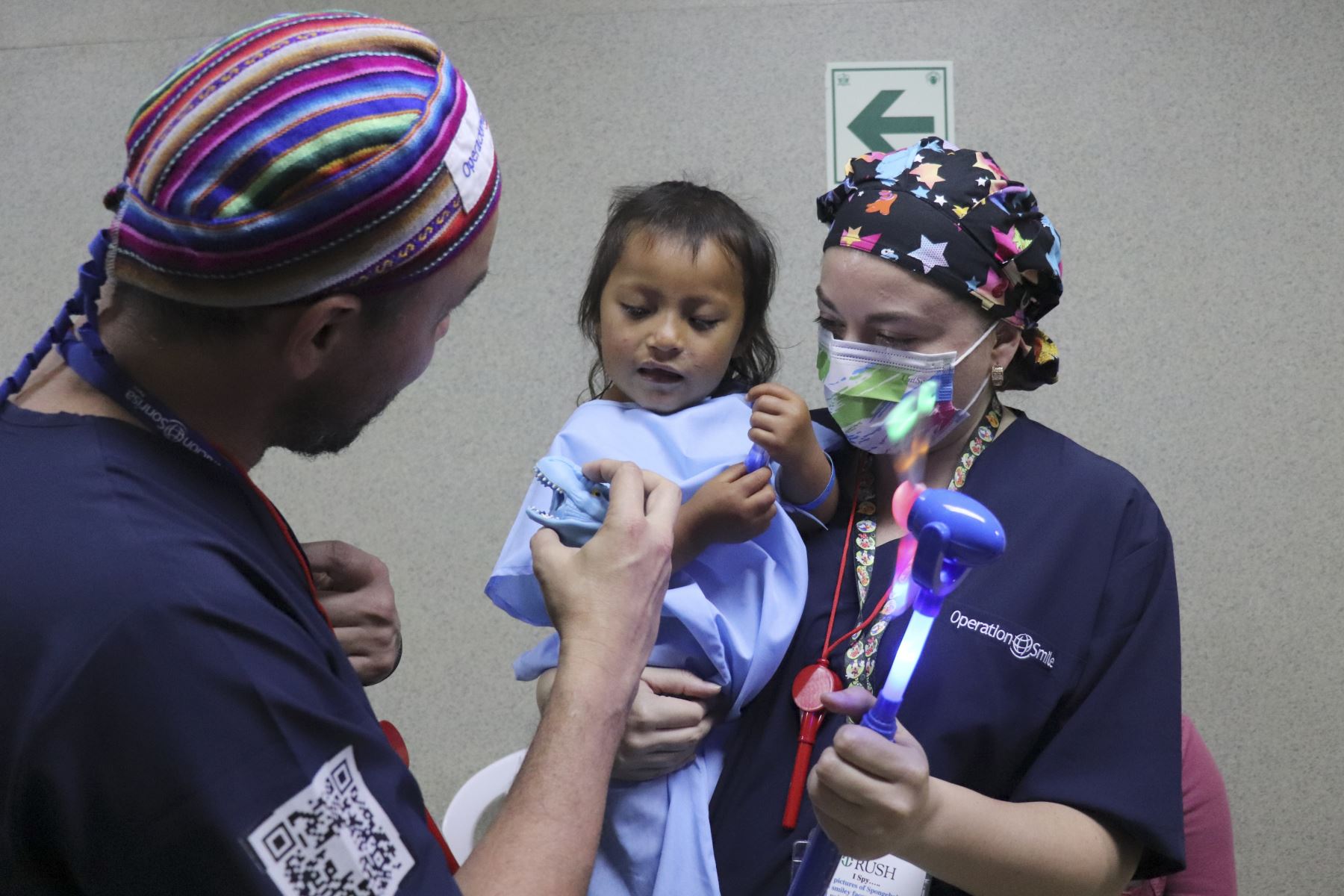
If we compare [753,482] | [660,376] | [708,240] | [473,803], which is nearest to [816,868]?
[753,482]

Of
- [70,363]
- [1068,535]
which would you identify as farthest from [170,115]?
[1068,535]

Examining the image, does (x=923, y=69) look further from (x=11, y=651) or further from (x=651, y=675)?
(x=11, y=651)

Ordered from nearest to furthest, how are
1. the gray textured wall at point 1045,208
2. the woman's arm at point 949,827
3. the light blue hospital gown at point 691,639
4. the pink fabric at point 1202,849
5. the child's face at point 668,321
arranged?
the woman's arm at point 949,827 < the light blue hospital gown at point 691,639 < the child's face at point 668,321 < the pink fabric at point 1202,849 < the gray textured wall at point 1045,208

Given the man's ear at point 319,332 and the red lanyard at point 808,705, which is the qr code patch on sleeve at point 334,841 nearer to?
the man's ear at point 319,332

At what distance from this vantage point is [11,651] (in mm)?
789

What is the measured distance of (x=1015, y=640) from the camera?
135 centimetres

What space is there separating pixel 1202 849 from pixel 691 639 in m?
1.02

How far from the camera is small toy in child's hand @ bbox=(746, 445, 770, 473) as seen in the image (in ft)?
4.96

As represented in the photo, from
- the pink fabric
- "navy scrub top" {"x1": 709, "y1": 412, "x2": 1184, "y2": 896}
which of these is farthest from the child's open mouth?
the pink fabric

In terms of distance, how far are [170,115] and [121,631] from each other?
0.41m

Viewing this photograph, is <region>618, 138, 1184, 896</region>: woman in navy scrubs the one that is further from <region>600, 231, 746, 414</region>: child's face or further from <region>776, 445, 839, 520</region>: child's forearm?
<region>600, 231, 746, 414</region>: child's face

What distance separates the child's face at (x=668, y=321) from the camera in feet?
5.73

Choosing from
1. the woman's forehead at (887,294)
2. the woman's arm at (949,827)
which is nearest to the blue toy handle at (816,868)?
the woman's arm at (949,827)

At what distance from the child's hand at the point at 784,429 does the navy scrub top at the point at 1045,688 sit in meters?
0.23
